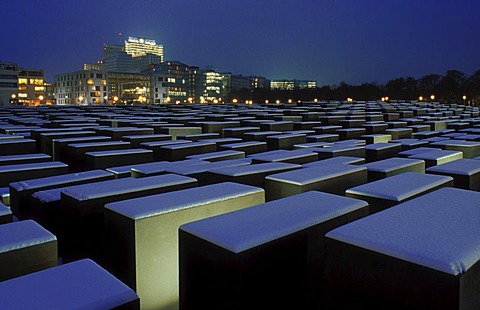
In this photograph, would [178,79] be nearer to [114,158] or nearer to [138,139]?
[138,139]

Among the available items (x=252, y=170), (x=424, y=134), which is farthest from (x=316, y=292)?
(x=424, y=134)

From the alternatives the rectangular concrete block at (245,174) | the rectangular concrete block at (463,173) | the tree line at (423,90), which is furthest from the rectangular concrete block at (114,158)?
the tree line at (423,90)

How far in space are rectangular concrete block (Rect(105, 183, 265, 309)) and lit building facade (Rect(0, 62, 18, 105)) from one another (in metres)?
97.1

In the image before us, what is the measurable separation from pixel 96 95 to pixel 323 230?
115 meters

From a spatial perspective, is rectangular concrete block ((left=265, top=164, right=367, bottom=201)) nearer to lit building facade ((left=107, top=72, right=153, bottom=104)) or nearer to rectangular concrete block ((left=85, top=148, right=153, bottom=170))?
rectangular concrete block ((left=85, top=148, right=153, bottom=170))

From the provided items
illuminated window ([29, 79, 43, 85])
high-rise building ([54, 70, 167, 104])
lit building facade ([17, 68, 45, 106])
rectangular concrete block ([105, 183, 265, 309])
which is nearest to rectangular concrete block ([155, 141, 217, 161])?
rectangular concrete block ([105, 183, 265, 309])

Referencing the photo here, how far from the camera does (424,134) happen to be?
490 inches

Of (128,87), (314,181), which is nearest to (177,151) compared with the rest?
(314,181)

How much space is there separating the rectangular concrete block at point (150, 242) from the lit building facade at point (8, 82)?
319ft

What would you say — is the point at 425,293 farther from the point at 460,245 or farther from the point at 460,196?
the point at 460,196

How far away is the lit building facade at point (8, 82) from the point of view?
292 ft

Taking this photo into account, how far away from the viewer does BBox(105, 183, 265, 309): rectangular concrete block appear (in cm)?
334

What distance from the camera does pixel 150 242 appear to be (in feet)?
11.1

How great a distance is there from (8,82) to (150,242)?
10212 centimetres
